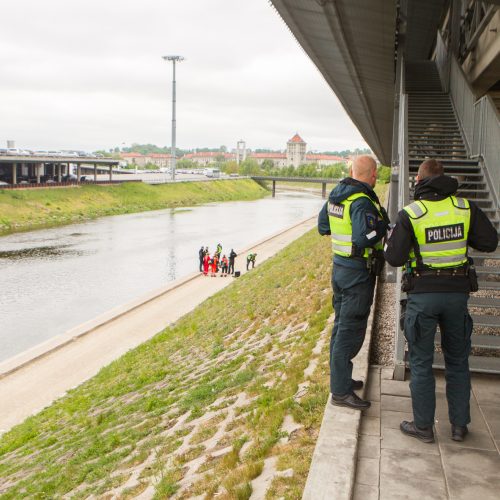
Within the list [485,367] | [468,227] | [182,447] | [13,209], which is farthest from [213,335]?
[13,209]

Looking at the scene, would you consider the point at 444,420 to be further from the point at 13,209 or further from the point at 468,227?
the point at 13,209

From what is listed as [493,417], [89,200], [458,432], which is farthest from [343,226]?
[89,200]

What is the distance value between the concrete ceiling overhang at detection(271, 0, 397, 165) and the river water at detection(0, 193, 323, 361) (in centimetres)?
1232

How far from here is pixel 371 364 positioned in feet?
19.5

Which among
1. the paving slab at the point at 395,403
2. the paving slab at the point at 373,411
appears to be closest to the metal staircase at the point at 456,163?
the paving slab at the point at 395,403

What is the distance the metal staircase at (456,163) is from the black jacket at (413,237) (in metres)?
1.70

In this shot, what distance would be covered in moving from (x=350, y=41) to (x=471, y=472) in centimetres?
1040

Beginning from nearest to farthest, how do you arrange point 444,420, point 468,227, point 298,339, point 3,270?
point 468,227 → point 444,420 → point 298,339 → point 3,270

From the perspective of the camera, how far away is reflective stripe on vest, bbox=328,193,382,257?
4566 millimetres

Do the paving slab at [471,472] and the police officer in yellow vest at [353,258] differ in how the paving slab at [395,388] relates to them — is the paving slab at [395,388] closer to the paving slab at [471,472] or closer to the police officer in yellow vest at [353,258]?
the police officer in yellow vest at [353,258]

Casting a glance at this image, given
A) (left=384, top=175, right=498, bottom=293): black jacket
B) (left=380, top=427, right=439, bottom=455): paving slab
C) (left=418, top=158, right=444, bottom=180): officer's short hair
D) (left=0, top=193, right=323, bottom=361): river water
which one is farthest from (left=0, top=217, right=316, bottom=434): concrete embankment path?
(left=418, top=158, right=444, bottom=180): officer's short hair

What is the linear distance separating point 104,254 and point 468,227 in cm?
3460

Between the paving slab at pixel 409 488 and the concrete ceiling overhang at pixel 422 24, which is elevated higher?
the concrete ceiling overhang at pixel 422 24

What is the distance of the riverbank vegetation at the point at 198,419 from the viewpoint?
488 centimetres
